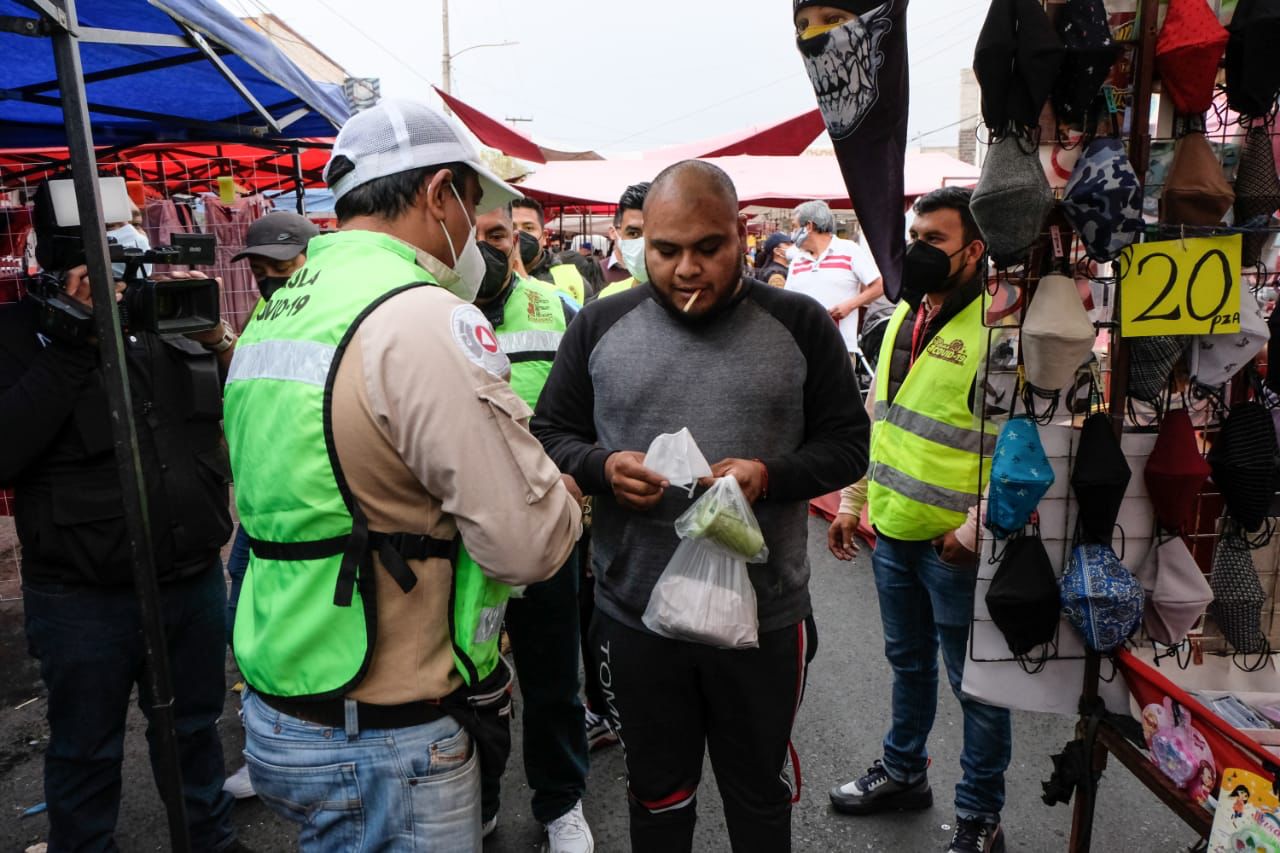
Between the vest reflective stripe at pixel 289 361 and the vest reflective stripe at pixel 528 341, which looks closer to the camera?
Result: the vest reflective stripe at pixel 289 361

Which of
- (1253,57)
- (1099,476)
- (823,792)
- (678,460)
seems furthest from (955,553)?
(1253,57)

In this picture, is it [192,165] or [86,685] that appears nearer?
[86,685]

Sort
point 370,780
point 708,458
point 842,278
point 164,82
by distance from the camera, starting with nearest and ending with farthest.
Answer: point 370,780 → point 708,458 → point 164,82 → point 842,278

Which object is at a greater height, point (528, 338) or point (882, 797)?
point (528, 338)

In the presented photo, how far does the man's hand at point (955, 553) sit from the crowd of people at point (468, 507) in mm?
12

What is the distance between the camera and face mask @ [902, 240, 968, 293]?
99.9 inches

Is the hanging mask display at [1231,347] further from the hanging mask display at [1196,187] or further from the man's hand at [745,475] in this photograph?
the man's hand at [745,475]

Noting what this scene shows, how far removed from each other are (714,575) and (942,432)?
103 centimetres

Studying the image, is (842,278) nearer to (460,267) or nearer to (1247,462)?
(1247,462)

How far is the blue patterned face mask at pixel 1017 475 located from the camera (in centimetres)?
186

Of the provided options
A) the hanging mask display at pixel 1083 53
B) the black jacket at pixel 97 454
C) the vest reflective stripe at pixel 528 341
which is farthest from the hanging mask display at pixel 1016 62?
the black jacket at pixel 97 454

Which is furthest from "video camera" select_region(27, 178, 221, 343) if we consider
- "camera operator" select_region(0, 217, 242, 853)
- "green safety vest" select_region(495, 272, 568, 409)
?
"green safety vest" select_region(495, 272, 568, 409)

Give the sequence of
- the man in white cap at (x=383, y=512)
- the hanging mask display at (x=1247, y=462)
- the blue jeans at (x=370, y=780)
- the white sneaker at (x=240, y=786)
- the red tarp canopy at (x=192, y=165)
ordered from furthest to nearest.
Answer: the red tarp canopy at (x=192, y=165) < the white sneaker at (x=240, y=786) < the hanging mask display at (x=1247, y=462) < the blue jeans at (x=370, y=780) < the man in white cap at (x=383, y=512)

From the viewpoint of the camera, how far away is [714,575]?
1.92 metres
